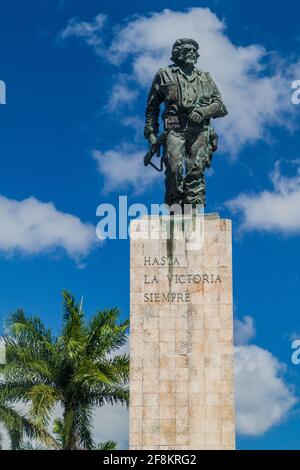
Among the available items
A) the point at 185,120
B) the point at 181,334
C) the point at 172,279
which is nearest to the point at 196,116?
the point at 185,120

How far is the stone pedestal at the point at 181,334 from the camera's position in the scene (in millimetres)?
21766

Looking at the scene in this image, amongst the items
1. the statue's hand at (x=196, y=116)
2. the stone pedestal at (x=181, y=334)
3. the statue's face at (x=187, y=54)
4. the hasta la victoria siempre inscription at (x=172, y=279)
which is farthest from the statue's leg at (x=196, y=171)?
the statue's face at (x=187, y=54)

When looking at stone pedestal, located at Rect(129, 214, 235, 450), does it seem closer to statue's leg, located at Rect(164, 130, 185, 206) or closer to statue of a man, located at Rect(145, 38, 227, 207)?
statue's leg, located at Rect(164, 130, 185, 206)

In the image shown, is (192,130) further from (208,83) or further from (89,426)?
(89,426)

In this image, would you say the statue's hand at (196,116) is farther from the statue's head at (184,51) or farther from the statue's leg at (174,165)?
the statue's head at (184,51)

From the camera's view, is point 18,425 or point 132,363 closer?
point 132,363

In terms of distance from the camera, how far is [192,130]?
23859 millimetres

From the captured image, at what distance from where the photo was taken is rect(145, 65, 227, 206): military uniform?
23.5 m

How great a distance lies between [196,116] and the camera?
77.6 ft

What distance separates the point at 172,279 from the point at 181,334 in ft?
4.23

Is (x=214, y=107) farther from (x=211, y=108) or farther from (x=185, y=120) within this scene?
(x=185, y=120)
